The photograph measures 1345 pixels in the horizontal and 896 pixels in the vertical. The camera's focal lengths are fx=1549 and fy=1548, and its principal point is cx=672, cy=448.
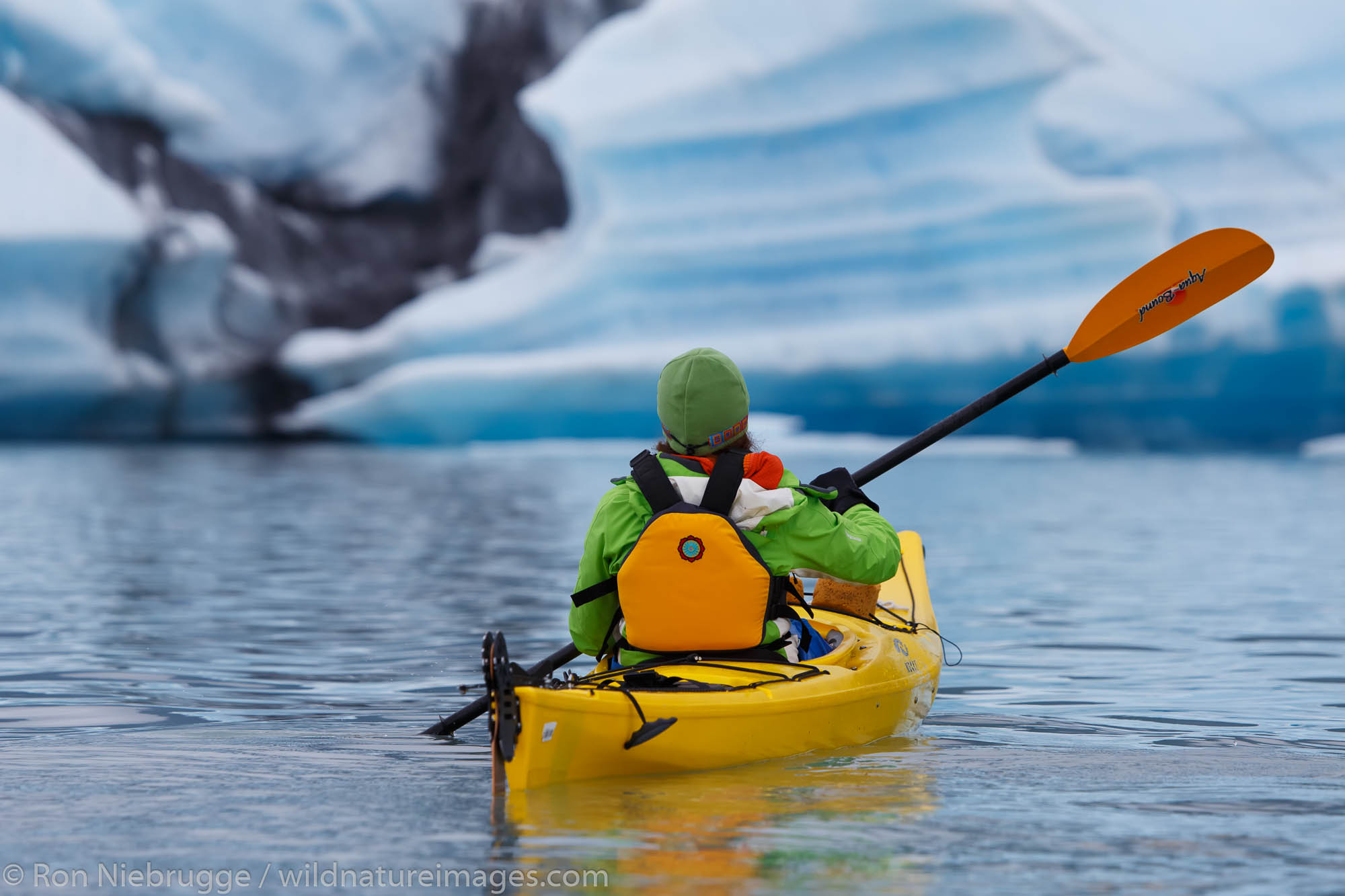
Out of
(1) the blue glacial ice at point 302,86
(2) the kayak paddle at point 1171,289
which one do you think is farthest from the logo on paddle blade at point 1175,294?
(1) the blue glacial ice at point 302,86

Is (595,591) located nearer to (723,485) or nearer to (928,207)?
(723,485)

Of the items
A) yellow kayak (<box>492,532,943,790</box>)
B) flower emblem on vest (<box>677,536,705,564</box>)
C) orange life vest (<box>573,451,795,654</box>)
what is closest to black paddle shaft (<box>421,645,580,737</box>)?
yellow kayak (<box>492,532,943,790</box>)

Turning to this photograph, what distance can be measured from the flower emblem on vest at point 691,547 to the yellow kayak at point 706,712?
273 millimetres

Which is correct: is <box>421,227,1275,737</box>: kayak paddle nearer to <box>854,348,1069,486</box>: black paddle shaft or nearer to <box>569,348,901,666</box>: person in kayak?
<box>854,348,1069,486</box>: black paddle shaft

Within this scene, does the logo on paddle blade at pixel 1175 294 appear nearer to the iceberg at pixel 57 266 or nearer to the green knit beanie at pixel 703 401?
the green knit beanie at pixel 703 401

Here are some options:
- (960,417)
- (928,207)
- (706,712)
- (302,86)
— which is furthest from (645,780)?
(302,86)

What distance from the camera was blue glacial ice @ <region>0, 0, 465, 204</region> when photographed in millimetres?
21625

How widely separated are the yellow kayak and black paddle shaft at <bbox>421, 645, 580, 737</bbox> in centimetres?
37

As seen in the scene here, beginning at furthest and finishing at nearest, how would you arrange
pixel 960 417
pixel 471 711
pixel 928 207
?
pixel 928 207 < pixel 960 417 < pixel 471 711

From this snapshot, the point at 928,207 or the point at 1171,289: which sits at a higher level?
the point at 928,207

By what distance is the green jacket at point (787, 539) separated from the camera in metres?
3.08

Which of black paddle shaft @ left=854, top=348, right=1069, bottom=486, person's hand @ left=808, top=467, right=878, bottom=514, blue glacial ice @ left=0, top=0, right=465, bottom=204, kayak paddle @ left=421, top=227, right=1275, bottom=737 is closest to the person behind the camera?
person's hand @ left=808, top=467, right=878, bottom=514

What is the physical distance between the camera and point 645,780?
9.99 feet

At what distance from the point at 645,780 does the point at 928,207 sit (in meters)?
15.0
